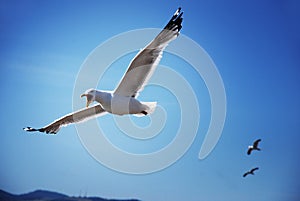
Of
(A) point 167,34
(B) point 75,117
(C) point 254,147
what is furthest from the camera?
(C) point 254,147

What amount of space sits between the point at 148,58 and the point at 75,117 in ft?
4.68

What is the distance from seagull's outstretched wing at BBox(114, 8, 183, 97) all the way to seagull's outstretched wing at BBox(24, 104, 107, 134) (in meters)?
0.70

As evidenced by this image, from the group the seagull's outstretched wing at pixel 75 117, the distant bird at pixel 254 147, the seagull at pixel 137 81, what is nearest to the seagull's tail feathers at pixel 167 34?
the seagull at pixel 137 81

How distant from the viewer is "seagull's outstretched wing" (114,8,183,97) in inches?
163

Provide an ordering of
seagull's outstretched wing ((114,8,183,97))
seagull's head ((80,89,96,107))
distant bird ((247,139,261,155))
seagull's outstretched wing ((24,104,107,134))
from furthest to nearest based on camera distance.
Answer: distant bird ((247,139,261,155)), seagull's outstretched wing ((24,104,107,134)), seagull's head ((80,89,96,107)), seagull's outstretched wing ((114,8,183,97))

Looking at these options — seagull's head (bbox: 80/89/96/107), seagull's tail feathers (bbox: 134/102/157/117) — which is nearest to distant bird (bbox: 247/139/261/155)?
seagull's tail feathers (bbox: 134/102/157/117)

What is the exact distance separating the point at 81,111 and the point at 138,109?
952 mm

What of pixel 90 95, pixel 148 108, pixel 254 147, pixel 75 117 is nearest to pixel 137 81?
pixel 148 108

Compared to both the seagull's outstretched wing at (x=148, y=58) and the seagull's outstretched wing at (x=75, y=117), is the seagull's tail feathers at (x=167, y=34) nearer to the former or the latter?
the seagull's outstretched wing at (x=148, y=58)

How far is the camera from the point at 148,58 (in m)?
4.21

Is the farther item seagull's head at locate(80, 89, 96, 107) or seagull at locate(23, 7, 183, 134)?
seagull's head at locate(80, 89, 96, 107)

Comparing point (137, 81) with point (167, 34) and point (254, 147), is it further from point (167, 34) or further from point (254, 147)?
point (254, 147)

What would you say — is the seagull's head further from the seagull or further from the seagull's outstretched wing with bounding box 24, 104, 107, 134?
the seagull's outstretched wing with bounding box 24, 104, 107, 134

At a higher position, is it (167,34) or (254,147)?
(254,147)
